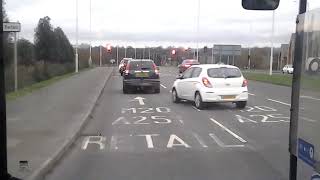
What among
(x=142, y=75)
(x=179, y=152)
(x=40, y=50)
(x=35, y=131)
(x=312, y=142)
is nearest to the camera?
(x=312, y=142)

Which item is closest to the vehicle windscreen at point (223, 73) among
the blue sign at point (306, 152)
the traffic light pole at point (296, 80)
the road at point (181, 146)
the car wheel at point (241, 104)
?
the car wheel at point (241, 104)

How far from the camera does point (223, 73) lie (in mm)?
18172

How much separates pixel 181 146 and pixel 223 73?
8.05m

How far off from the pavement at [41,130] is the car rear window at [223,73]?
163 inches

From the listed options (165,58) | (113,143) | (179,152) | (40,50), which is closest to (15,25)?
(113,143)

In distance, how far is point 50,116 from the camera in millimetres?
14859

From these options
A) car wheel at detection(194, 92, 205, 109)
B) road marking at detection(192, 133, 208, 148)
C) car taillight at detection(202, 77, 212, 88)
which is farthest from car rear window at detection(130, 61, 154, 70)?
road marking at detection(192, 133, 208, 148)

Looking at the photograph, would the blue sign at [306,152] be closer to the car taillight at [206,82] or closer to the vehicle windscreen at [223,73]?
the car taillight at [206,82]

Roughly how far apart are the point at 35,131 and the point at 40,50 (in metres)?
46.3

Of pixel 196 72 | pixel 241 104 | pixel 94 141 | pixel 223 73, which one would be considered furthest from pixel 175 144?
pixel 196 72

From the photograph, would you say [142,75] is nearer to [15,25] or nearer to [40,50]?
[15,25]

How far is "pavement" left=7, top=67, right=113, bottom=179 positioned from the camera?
8.23m

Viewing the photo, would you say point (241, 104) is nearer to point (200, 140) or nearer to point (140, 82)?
point (200, 140)

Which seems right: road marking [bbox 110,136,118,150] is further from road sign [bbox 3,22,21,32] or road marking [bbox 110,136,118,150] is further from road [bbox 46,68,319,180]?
road sign [bbox 3,22,21,32]
